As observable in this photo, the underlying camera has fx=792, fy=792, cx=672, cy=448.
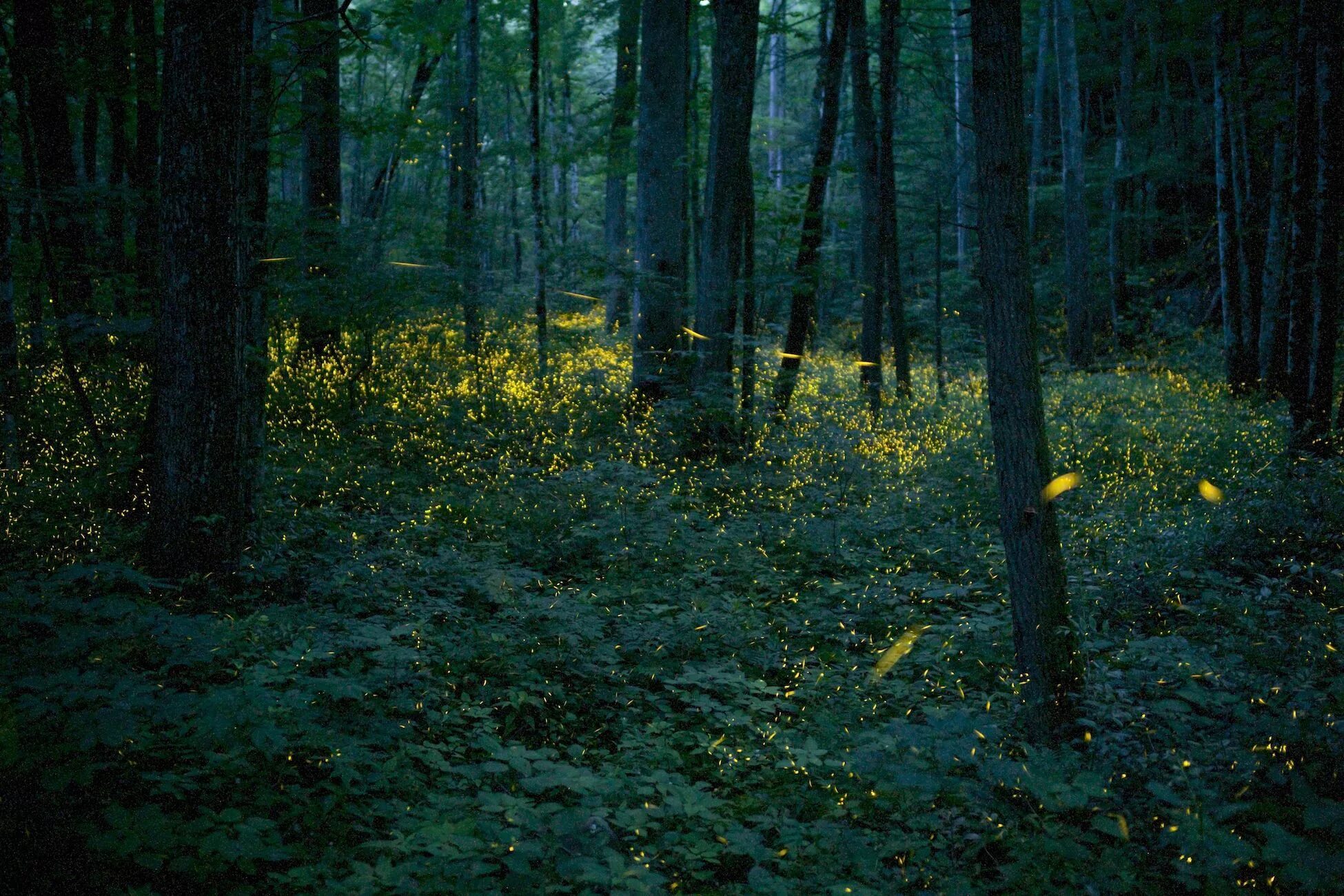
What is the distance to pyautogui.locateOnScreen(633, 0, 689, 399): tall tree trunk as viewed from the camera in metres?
12.9

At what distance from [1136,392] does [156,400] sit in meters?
16.2

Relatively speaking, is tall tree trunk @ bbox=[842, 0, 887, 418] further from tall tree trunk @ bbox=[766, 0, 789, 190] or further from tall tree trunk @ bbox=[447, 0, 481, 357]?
tall tree trunk @ bbox=[766, 0, 789, 190]

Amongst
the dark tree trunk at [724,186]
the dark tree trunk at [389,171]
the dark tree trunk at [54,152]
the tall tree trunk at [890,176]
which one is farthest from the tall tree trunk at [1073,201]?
the dark tree trunk at [54,152]

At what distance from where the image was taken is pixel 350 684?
4.06 m

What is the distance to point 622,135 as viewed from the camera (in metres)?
17.5

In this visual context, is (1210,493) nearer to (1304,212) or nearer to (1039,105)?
(1304,212)

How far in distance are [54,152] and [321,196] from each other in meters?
3.41

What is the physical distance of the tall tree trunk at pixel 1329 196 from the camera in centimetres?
930

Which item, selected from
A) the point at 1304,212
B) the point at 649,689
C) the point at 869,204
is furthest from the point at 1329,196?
the point at 649,689

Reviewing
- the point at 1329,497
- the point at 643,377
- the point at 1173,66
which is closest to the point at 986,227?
the point at 1329,497

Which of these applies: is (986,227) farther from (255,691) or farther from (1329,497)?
(1329,497)

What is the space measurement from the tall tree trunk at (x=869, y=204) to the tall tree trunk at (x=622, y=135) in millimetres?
4593

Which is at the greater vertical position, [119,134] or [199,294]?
[119,134]

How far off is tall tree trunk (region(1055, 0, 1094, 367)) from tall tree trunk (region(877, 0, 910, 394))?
24.8ft
